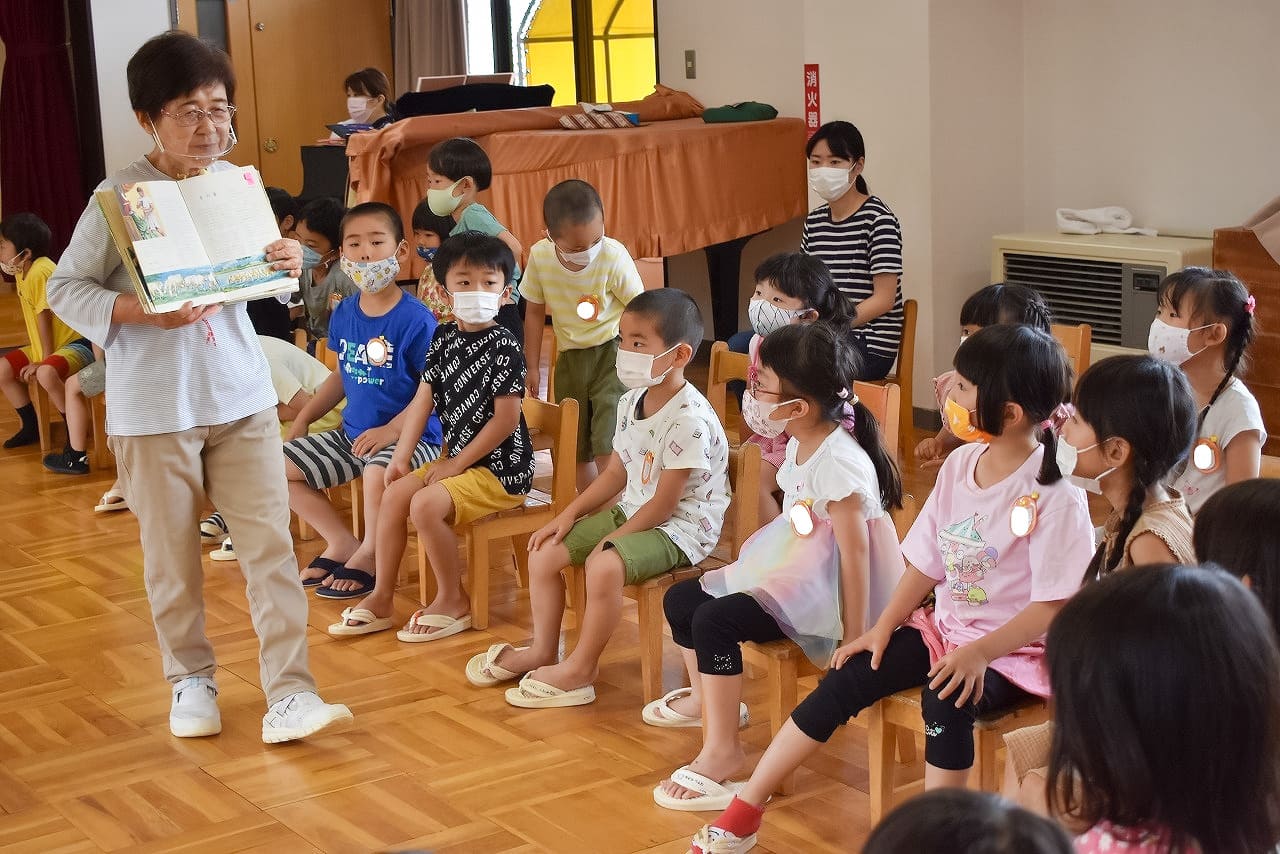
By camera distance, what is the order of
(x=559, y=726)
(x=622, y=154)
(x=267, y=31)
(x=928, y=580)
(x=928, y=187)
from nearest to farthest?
(x=928, y=580)
(x=559, y=726)
(x=928, y=187)
(x=622, y=154)
(x=267, y=31)

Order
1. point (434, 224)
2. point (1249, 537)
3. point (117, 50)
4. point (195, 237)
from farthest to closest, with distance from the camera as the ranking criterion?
1. point (117, 50)
2. point (434, 224)
3. point (195, 237)
4. point (1249, 537)

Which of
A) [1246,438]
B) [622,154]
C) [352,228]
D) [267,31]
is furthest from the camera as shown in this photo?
[267,31]

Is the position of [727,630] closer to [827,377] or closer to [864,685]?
[864,685]

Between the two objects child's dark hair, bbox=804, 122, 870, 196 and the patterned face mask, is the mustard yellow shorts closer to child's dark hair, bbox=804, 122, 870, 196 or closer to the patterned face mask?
the patterned face mask

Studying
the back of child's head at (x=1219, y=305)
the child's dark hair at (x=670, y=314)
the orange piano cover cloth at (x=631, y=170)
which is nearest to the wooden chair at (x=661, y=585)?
the child's dark hair at (x=670, y=314)

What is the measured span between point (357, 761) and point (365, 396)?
4.48 ft

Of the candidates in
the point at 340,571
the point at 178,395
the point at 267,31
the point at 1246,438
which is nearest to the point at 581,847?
the point at 178,395

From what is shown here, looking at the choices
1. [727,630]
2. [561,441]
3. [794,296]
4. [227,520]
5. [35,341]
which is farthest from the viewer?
[35,341]

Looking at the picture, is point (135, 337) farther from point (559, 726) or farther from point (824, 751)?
point (824, 751)

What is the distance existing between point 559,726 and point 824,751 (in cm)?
57

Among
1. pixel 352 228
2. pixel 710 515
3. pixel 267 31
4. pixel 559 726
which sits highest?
pixel 267 31

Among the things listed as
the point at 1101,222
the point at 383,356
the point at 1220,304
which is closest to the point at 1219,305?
the point at 1220,304

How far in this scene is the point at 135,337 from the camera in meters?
2.87

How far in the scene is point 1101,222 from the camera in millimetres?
5340
